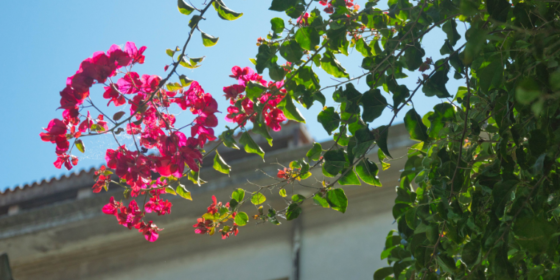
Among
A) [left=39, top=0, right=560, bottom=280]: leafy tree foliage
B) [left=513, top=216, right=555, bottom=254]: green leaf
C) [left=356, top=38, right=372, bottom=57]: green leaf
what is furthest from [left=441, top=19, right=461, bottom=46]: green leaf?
[left=513, top=216, right=555, bottom=254]: green leaf

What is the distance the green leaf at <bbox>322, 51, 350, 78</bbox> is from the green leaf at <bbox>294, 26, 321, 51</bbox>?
0.49 feet

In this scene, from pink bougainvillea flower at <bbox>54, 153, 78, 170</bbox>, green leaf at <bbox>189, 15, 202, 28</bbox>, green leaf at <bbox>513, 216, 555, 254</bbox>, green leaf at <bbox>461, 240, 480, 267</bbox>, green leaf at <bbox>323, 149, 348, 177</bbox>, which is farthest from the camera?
pink bougainvillea flower at <bbox>54, 153, 78, 170</bbox>

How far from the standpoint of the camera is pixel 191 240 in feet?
11.6

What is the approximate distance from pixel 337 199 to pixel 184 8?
0.66 metres

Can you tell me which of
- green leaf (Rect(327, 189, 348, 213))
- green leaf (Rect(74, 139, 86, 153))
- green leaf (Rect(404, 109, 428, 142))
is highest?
green leaf (Rect(74, 139, 86, 153))

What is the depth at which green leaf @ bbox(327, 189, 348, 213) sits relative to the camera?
1.32 meters

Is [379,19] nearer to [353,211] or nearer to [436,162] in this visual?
[436,162]

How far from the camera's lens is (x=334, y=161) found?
1.21 metres

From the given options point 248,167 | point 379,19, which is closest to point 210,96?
point 379,19

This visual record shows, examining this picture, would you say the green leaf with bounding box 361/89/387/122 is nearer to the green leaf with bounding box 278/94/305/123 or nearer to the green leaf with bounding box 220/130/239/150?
the green leaf with bounding box 278/94/305/123

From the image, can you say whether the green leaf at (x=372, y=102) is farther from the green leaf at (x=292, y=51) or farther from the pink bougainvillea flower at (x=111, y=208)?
the pink bougainvillea flower at (x=111, y=208)

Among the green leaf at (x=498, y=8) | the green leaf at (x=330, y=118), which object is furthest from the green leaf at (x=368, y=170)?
the green leaf at (x=498, y=8)

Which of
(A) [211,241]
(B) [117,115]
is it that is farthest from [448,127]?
(A) [211,241]

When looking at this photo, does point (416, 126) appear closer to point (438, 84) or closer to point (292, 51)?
point (438, 84)
